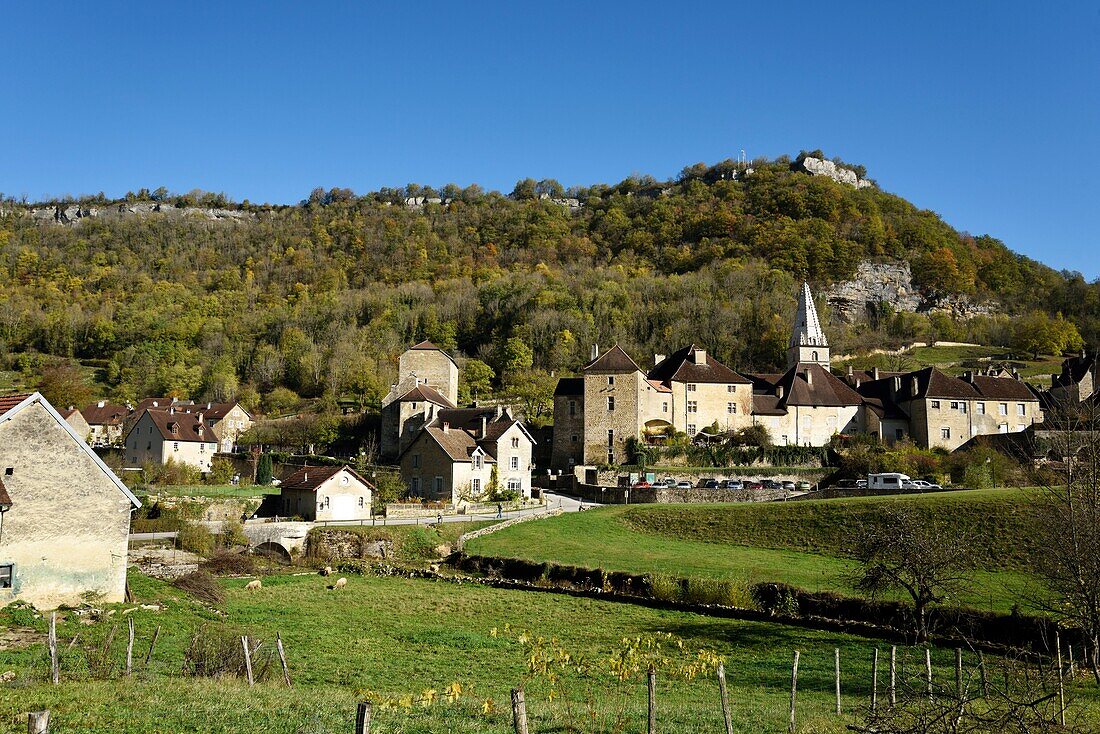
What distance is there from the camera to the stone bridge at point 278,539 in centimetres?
3497

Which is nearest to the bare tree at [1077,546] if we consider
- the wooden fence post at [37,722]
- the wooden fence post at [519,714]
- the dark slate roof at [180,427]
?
the wooden fence post at [519,714]

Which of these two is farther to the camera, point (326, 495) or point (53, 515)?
point (326, 495)

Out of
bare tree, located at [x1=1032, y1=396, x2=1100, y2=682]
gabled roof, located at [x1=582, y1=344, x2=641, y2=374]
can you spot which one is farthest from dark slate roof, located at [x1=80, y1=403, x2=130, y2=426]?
bare tree, located at [x1=1032, y1=396, x2=1100, y2=682]

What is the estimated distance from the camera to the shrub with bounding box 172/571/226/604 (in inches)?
954

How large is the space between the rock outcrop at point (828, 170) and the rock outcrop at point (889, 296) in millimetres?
35211

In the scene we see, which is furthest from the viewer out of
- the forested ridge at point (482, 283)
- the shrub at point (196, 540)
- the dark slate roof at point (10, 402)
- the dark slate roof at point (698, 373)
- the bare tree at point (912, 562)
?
the forested ridge at point (482, 283)

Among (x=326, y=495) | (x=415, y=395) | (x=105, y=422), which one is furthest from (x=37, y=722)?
(x=105, y=422)

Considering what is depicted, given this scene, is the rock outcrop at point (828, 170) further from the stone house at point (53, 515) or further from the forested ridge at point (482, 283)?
the stone house at point (53, 515)

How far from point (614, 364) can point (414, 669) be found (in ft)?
144

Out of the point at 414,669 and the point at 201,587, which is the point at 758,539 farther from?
the point at 201,587

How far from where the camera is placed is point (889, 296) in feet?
362

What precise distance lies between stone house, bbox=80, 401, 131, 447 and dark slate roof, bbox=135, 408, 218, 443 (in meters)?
14.2

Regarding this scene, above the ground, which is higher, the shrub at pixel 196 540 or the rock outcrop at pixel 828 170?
the rock outcrop at pixel 828 170

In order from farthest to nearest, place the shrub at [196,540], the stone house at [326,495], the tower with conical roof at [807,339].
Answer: the tower with conical roof at [807,339], the stone house at [326,495], the shrub at [196,540]
